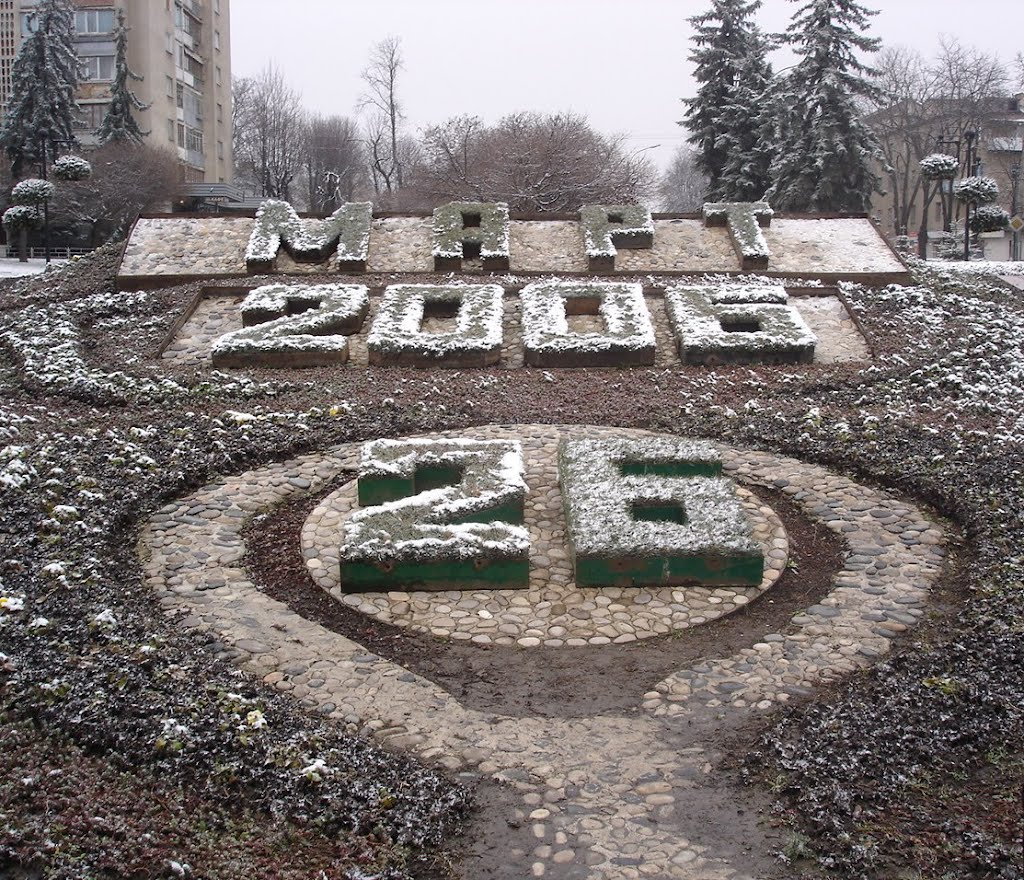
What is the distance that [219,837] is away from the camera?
11.2 feet

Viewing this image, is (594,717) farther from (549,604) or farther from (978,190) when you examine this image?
(978,190)

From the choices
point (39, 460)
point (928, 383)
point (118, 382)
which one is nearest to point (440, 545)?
point (39, 460)

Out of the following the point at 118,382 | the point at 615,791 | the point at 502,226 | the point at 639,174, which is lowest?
the point at 615,791

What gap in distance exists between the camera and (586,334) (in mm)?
11859

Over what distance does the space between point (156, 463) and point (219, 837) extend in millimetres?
4945

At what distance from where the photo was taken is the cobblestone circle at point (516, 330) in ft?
38.6

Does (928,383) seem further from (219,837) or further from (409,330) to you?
(219,837)

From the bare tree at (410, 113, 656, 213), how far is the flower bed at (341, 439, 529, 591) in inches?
800

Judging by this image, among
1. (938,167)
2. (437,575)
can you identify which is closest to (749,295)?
(437,575)

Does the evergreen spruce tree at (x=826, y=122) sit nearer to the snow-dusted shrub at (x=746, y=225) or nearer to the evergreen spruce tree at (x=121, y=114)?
the snow-dusted shrub at (x=746, y=225)

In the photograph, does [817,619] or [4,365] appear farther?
[4,365]

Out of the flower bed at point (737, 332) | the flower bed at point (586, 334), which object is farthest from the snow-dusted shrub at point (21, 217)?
the flower bed at point (737, 332)

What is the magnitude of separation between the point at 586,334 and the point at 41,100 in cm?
3007

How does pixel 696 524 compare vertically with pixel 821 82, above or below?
below
